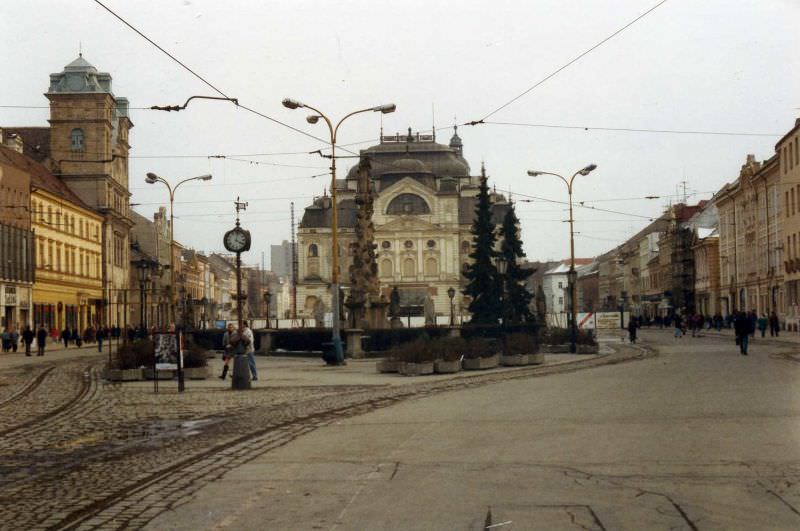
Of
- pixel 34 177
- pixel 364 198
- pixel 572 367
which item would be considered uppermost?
pixel 34 177

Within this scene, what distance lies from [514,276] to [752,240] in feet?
65.3

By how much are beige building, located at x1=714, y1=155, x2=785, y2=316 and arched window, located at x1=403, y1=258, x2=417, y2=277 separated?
175 feet

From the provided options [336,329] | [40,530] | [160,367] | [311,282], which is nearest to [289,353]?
[336,329]

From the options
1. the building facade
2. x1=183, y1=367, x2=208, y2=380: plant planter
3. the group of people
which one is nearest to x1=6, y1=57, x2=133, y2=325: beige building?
the building facade

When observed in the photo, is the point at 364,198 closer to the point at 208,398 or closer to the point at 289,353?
the point at 289,353

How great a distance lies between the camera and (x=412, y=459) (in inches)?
461

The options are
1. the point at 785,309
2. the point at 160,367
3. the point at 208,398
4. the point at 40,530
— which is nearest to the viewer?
the point at 40,530

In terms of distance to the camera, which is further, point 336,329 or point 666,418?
point 336,329

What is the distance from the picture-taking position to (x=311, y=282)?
15012 cm

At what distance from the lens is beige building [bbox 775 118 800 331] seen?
67.7m

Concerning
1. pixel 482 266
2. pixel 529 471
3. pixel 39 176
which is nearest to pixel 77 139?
pixel 39 176

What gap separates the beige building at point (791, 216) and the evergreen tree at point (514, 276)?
54.1ft

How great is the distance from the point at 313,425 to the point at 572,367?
61.4ft

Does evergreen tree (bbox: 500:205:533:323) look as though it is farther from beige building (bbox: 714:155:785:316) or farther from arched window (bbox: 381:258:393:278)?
arched window (bbox: 381:258:393:278)
